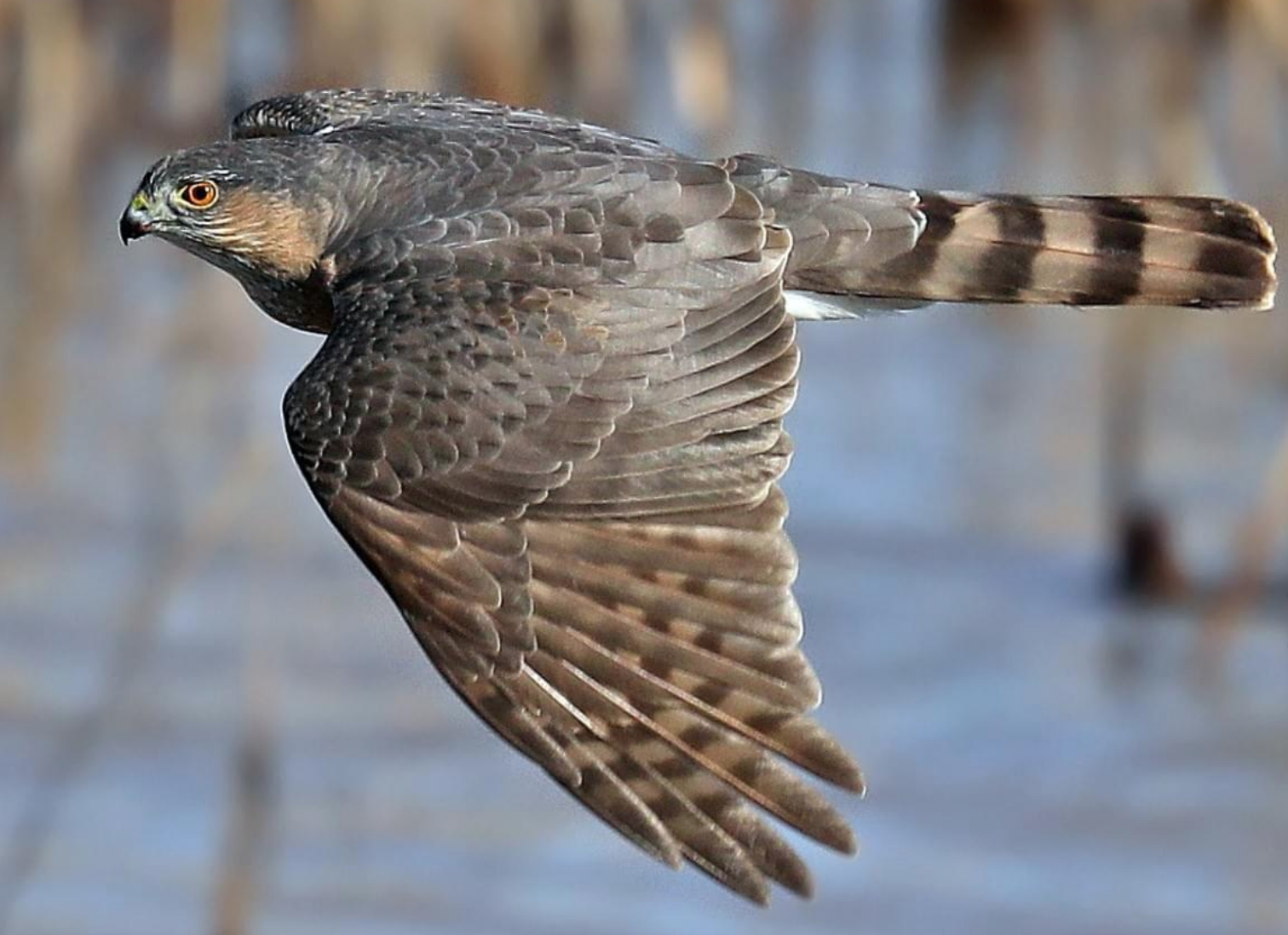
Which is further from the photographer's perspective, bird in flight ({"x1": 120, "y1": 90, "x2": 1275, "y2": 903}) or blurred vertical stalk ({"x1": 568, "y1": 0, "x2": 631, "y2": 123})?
blurred vertical stalk ({"x1": 568, "y1": 0, "x2": 631, "y2": 123})

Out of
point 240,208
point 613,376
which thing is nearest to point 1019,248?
point 613,376

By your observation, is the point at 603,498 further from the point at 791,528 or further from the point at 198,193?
the point at 791,528

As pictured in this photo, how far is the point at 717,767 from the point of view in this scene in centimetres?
538

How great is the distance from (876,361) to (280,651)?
4041 millimetres

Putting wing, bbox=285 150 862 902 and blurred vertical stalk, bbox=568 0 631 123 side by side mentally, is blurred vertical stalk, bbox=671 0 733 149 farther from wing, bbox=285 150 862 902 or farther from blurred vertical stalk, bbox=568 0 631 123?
wing, bbox=285 150 862 902

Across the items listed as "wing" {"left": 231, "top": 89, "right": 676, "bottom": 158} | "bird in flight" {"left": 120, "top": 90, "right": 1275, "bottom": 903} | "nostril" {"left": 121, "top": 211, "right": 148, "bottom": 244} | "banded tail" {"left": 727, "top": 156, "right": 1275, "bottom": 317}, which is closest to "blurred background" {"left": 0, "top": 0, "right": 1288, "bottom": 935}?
"wing" {"left": 231, "top": 89, "right": 676, "bottom": 158}

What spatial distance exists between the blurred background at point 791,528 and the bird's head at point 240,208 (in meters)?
1.76

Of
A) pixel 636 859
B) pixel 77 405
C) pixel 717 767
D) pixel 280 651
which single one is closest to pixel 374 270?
pixel 717 767

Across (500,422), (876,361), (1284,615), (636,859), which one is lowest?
(636,859)

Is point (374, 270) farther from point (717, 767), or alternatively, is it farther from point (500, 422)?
point (717, 767)

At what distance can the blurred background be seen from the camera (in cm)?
1045

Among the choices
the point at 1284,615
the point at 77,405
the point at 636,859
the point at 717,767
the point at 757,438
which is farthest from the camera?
the point at 77,405

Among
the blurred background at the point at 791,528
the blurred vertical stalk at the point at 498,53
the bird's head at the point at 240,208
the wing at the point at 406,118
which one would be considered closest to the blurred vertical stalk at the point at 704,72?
the blurred background at the point at 791,528

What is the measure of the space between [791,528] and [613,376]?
731 centimetres
